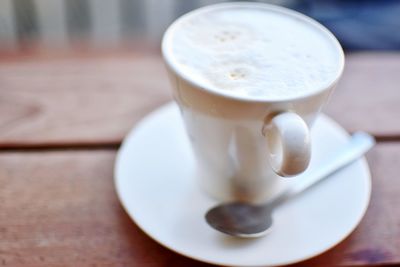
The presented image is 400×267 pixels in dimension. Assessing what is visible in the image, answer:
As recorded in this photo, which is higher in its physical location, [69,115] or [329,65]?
[329,65]

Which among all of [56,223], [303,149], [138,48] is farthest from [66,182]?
[138,48]

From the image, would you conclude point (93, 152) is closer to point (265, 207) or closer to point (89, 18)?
point (265, 207)

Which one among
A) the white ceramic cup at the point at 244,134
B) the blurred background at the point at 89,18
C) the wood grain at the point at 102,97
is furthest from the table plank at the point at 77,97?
the blurred background at the point at 89,18

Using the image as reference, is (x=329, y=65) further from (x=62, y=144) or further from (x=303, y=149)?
(x=62, y=144)

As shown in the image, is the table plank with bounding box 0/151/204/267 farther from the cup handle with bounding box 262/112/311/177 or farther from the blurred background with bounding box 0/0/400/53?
the blurred background with bounding box 0/0/400/53

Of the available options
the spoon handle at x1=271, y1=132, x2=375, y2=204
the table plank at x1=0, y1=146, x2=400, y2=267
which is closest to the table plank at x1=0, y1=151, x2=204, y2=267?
the table plank at x1=0, y1=146, x2=400, y2=267

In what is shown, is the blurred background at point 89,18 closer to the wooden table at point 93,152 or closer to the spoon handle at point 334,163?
the wooden table at point 93,152

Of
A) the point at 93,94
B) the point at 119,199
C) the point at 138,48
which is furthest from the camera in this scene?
the point at 138,48
